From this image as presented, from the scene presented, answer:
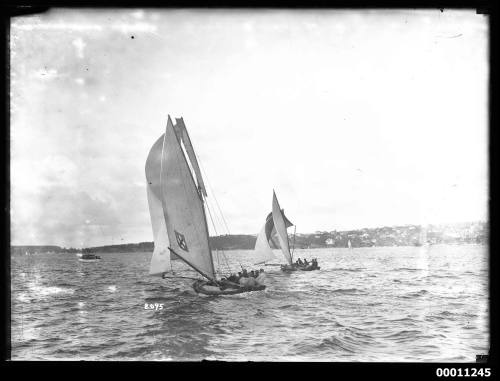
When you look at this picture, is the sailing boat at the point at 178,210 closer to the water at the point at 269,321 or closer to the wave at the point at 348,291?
the water at the point at 269,321

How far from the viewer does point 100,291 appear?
512cm

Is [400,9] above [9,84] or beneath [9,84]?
above

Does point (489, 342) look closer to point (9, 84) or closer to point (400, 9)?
point (400, 9)

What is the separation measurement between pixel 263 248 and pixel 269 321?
5.86ft

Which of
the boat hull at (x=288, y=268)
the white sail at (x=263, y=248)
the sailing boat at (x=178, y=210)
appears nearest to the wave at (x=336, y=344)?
the white sail at (x=263, y=248)

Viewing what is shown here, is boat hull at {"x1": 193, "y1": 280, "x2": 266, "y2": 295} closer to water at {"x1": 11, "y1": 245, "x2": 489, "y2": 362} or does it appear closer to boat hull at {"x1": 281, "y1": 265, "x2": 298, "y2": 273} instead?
water at {"x1": 11, "y1": 245, "x2": 489, "y2": 362}

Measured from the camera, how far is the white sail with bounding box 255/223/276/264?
5734 mm

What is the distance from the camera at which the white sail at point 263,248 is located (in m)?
5.73

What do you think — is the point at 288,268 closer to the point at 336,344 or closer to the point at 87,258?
the point at 336,344

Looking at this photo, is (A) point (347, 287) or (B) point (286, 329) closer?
(B) point (286, 329)
